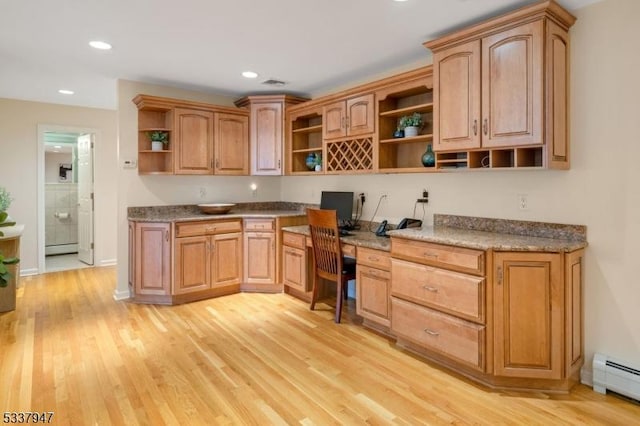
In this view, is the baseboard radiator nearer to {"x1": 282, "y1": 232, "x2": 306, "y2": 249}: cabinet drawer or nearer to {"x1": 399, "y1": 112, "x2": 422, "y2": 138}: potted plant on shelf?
{"x1": 399, "y1": 112, "x2": 422, "y2": 138}: potted plant on shelf

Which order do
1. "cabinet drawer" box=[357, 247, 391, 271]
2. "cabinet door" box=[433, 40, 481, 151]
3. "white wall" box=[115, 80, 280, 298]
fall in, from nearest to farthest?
"cabinet door" box=[433, 40, 481, 151], "cabinet drawer" box=[357, 247, 391, 271], "white wall" box=[115, 80, 280, 298]

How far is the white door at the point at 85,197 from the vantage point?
5.96m

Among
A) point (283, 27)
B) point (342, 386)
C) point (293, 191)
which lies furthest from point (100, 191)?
point (342, 386)

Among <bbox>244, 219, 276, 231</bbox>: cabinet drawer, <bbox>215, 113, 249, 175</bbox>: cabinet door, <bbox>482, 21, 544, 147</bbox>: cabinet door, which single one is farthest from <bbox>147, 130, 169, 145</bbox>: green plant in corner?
<bbox>482, 21, 544, 147</bbox>: cabinet door

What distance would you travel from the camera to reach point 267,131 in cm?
483

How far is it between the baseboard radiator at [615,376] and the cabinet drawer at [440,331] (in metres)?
0.70

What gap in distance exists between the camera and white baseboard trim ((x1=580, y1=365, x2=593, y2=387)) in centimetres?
249

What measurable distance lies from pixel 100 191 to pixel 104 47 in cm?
326

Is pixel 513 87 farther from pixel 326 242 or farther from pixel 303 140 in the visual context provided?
pixel 303 140

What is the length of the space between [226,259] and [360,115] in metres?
2.19

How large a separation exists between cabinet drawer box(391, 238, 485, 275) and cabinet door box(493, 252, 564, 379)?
0.39 feet

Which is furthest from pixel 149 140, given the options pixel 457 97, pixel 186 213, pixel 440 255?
pixel 440 255

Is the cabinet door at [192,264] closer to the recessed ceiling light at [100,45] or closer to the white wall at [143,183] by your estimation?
the white wall at [143,183]

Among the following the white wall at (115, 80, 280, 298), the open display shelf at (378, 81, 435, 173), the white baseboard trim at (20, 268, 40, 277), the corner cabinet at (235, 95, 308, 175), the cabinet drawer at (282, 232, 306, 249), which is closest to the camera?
the open display shelf at (378, 81, 435, 173)
